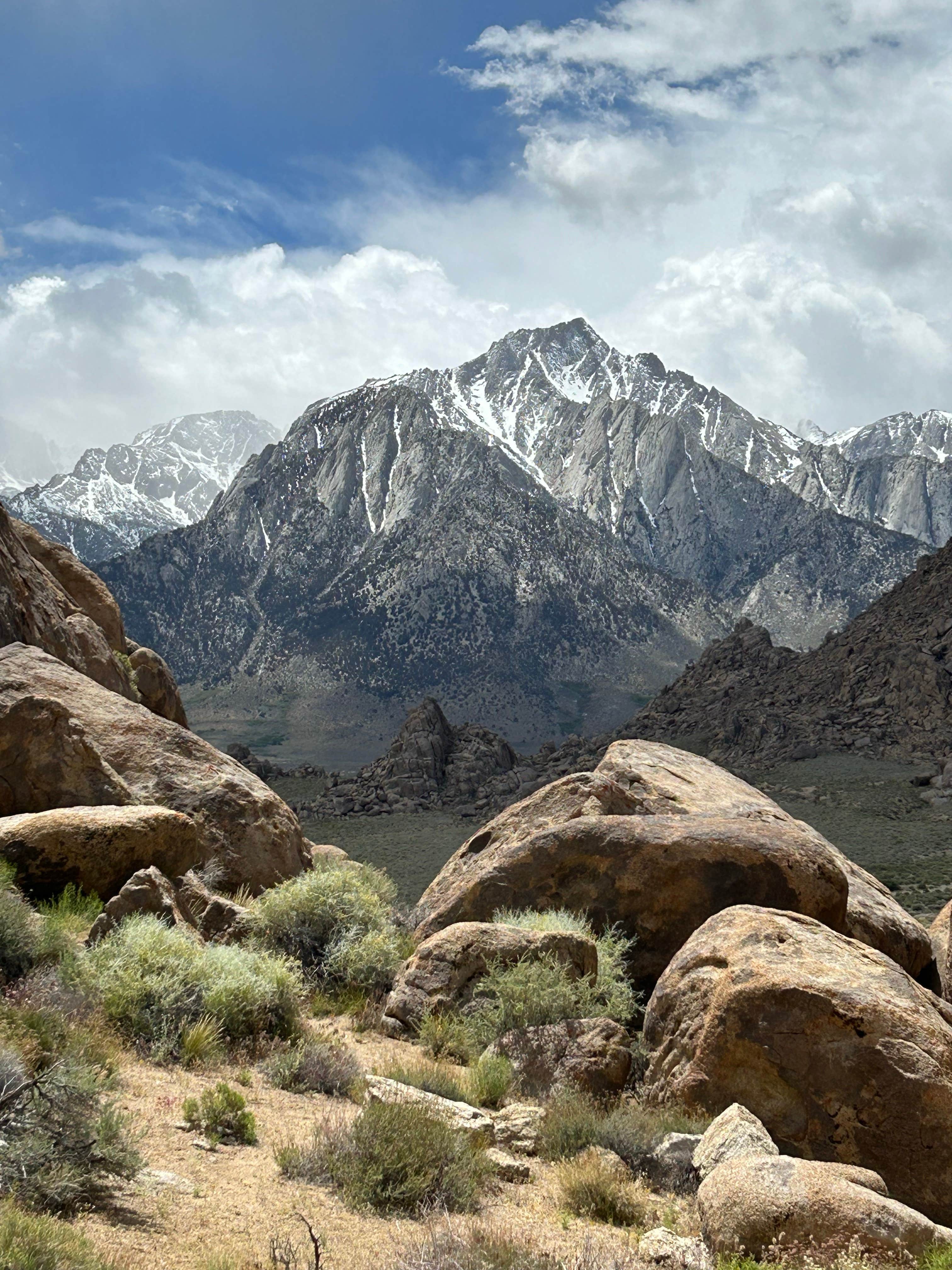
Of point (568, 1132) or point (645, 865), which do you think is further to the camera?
point (645, 865)

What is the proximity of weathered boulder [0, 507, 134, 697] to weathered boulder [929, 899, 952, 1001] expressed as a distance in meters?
13.5

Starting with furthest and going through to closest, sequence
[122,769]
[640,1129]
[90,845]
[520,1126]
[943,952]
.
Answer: [122,769]
[943,952]
[90,845]
[520,1126]
[640,1129]

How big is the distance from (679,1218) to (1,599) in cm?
1311

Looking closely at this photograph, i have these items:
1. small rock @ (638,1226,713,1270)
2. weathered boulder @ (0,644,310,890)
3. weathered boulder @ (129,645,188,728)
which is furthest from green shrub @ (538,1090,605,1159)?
weathered boulder @ (129,645,188,728)

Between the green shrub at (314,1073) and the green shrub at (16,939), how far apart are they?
2.19 meters

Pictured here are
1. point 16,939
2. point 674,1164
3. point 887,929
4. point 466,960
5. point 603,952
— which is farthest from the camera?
point 887,929

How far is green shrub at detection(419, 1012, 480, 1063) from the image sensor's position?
31.0 ft

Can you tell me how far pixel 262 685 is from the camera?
15725cm

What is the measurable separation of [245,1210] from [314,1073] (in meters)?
2.43

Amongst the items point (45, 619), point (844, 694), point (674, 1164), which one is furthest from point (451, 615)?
point (674, 1164)

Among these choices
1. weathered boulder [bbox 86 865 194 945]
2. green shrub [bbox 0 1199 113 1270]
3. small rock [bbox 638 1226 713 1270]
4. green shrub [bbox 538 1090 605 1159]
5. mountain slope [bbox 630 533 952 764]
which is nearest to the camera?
green shrub [bbox 0 1199 113 1270]

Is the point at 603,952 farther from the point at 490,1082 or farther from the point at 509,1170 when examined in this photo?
the point at 509,1170

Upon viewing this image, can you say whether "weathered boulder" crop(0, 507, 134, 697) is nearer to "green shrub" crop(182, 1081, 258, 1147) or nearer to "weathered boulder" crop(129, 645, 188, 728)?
"weathered boulder" crop(129, 645, 188, 728)

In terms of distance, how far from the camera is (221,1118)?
22.6 ft
